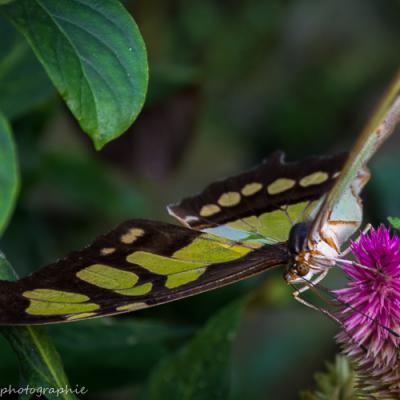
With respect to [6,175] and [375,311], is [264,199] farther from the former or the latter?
[6,175]

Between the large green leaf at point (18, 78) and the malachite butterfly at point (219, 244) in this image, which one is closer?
the malachite butterfly at point (219, 244)

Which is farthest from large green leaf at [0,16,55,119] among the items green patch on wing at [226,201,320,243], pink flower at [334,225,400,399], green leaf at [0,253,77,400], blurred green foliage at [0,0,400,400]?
pink flower at [334,225,400,399]

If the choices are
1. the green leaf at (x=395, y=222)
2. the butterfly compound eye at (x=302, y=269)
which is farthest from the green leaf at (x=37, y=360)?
the green leaf at (x=395, y=222)

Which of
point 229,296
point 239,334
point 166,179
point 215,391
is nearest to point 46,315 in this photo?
point 215,391

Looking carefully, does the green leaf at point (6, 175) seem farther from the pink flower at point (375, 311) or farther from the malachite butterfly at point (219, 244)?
the pink flower at point (375, 311)

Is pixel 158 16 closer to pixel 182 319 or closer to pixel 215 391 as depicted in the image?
pixel 182 319

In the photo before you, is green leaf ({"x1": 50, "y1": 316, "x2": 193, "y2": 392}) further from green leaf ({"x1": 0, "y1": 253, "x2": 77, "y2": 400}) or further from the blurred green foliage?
green leaf ({"x1": 0, "y1": 253, "x2": 77, "y2": 400})

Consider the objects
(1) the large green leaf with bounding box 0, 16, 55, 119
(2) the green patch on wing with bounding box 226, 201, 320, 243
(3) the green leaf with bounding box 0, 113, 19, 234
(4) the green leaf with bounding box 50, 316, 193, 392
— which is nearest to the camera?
(3) the green leaf with bounding box 0, 113, 19, 234
